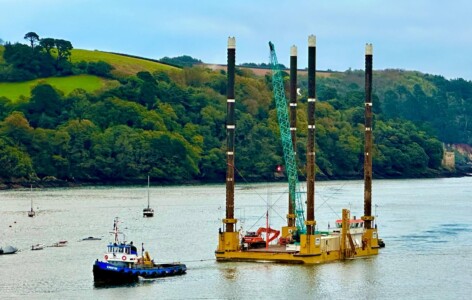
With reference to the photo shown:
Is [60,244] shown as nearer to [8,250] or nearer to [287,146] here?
[8,250]

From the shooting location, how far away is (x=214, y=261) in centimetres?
9519

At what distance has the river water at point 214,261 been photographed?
81938 millimetres

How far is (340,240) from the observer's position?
9431 centimetres

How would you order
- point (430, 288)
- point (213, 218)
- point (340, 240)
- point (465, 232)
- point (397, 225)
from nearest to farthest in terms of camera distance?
point (430, 288), point (340, 240), point (465, 232), point (397, 225), point (213, 218)

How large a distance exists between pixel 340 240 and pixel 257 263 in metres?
8.56

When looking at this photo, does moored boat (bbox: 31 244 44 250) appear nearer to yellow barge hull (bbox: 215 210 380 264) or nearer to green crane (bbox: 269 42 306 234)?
green crane (bbox: 269 42 306 234)

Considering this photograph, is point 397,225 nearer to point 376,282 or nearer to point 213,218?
point 213,218

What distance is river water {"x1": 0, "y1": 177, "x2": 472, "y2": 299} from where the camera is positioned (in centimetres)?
8194

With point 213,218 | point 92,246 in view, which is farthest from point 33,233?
point 213,218

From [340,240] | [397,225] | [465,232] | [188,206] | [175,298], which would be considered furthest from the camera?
[188,206]

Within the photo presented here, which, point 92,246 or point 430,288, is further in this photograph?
point 92,246

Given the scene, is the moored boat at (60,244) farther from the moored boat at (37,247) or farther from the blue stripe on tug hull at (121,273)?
the blue stripe on tug hull at (121,273)

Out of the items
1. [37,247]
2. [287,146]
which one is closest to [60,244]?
[37,247]

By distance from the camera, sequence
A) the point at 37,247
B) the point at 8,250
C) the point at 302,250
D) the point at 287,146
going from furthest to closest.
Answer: the point at 37,247
the point at 8,250
the point at 287,146
the point at 302,250
